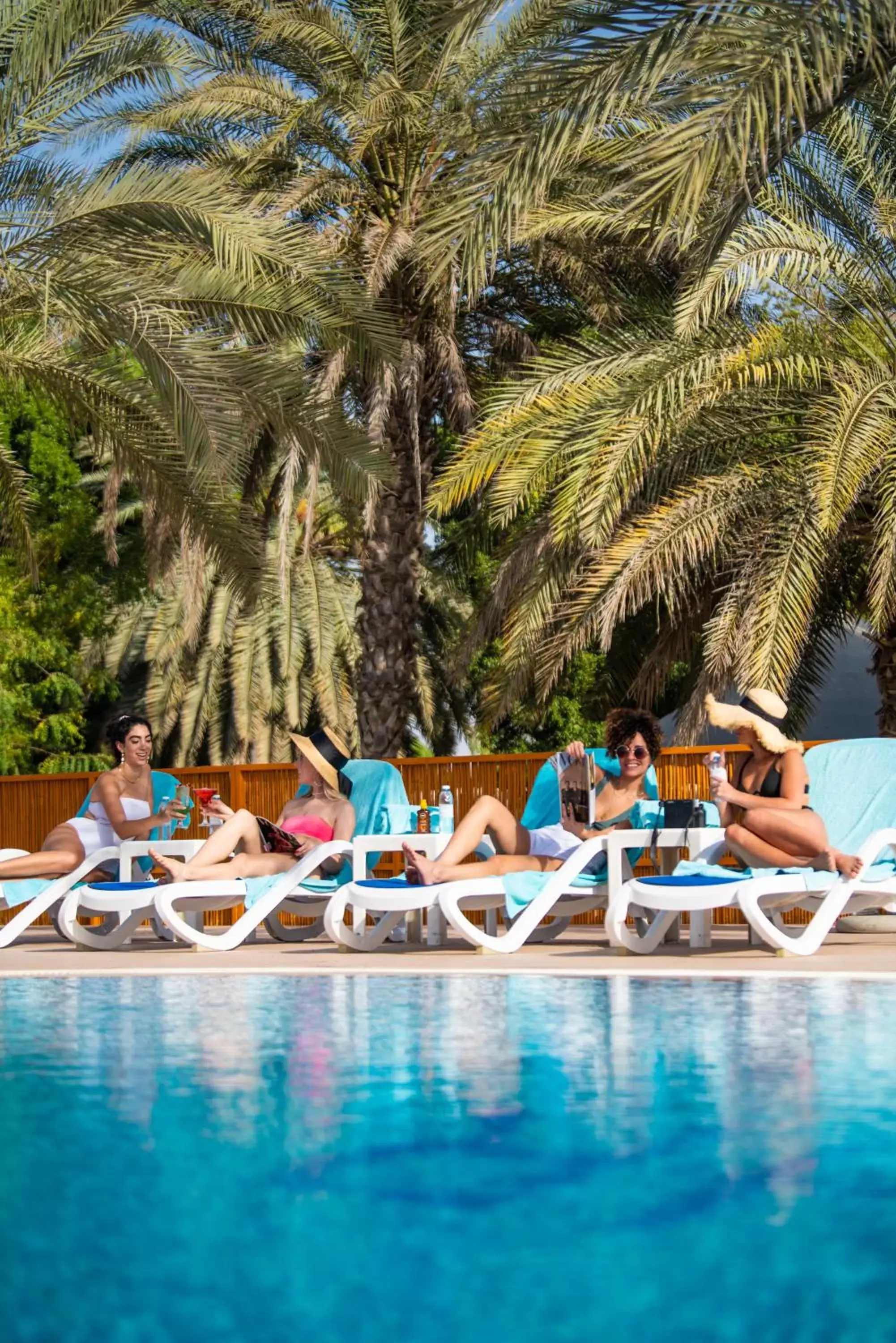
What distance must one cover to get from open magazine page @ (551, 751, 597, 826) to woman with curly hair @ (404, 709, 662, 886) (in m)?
0.05

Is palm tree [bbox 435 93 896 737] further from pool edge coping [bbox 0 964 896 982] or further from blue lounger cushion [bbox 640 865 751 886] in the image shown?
pool edge coping [bbox 0 964 896 982]

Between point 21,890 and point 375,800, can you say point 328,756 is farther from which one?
point 21,890

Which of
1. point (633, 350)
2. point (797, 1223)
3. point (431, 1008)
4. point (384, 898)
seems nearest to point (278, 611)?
point (633, 350)

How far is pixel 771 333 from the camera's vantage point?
1465cm

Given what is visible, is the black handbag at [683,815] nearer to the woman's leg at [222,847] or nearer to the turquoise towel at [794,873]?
the turquoise towel at [794,873]

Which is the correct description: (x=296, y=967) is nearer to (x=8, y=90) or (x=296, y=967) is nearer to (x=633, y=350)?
(x=8, y=90)

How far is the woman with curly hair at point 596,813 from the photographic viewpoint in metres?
10.9

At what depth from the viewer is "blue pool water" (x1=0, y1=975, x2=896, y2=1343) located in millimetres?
2805

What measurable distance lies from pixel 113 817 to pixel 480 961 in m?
3.76

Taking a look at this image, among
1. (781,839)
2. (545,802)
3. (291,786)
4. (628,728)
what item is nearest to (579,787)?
(628,728)

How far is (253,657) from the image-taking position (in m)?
32.4

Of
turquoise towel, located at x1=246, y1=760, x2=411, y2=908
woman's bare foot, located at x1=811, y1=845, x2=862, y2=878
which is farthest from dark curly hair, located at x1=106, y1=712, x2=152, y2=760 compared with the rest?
woman's bare foot, located at x1=811, y1=845, x2=862, y2=878

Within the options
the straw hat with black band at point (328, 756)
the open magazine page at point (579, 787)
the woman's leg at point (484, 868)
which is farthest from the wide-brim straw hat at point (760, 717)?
the straw hat with black band at point (328, 756)

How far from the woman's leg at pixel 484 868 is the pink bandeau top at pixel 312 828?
1149mm
